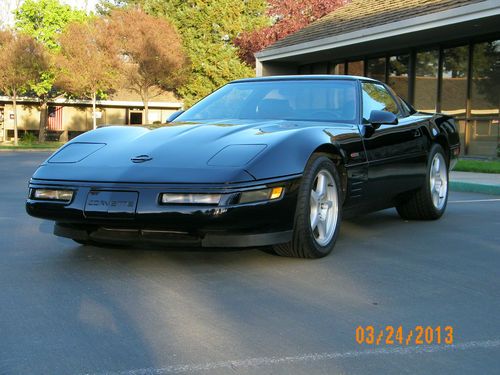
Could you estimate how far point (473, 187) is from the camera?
31.3 ft

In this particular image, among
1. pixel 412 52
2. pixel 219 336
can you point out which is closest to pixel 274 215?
pixel 219 336

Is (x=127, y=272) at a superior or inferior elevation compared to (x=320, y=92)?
inferior

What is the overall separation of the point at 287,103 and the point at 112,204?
83.1 inches

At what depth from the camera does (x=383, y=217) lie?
6.64 metres

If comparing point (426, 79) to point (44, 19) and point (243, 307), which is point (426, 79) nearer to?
point (243, 307)

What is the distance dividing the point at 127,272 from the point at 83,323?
3.31 ft

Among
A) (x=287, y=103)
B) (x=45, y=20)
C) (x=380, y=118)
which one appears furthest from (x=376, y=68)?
(x=45, y=20)

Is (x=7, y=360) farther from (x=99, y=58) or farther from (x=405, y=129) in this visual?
(x=99, y=58)

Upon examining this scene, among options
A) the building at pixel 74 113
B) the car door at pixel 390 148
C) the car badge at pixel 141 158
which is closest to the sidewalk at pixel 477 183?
the car door at pixel 390 148

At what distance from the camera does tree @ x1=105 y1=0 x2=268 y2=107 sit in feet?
138

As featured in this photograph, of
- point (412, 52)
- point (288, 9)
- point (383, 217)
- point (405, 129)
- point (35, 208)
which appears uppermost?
point (288, 9)

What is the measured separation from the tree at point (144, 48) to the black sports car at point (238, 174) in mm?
29770

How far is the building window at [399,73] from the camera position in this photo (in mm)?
17953
